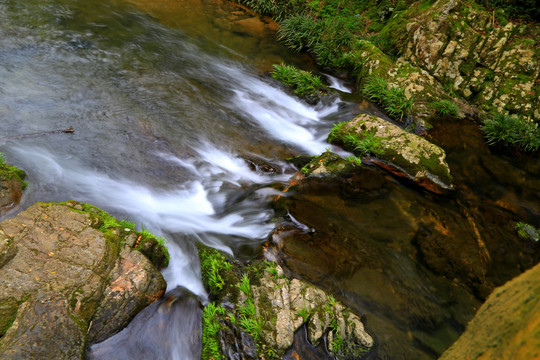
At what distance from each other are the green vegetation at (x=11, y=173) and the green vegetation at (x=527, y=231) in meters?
8.11

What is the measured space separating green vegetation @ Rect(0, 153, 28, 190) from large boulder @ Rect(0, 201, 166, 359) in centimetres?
118

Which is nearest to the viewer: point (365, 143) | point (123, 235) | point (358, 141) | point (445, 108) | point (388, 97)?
point (123, 235)

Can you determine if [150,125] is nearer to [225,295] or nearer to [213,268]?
[213,268]

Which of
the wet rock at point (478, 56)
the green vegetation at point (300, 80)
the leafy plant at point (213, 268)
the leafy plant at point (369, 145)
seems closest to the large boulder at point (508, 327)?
the leafy plant at point (213, 268)

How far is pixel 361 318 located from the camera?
4164 mm

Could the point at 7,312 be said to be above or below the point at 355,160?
below

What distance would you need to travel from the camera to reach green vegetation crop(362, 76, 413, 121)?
844cm

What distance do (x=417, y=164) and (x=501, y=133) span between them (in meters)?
3.12

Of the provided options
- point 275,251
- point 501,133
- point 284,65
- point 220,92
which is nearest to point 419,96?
point 501,133

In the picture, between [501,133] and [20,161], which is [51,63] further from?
[501,133]

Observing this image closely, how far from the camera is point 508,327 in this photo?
54.0 inches

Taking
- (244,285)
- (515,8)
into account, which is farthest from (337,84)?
(244,285)

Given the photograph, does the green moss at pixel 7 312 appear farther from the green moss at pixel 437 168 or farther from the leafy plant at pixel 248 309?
the green moss at pixel 437 168

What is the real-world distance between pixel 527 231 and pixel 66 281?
7.10 metres
